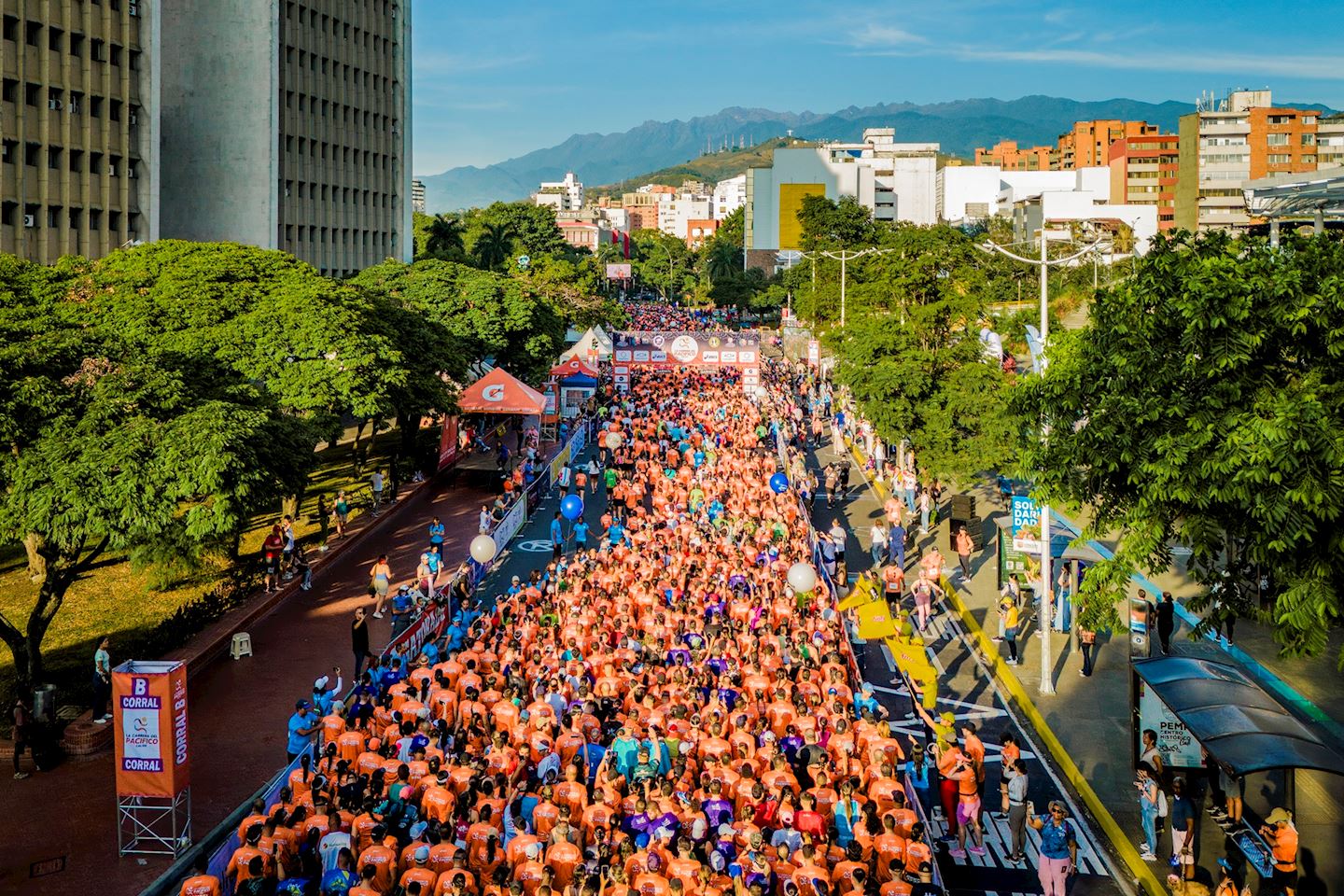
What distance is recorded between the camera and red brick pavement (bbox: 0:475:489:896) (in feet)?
39.7

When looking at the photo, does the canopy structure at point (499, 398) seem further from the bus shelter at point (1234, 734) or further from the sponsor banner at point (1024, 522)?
the bus shelter at point (1234, 734)

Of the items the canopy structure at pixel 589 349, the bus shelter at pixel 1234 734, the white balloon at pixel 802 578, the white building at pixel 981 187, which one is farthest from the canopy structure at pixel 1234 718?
the white building at pixel 981 187

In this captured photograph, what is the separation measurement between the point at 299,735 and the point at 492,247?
102 m

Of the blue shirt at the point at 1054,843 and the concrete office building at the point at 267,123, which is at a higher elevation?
the concrete office building at the point at 267,123

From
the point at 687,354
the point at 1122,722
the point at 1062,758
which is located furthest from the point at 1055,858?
the point at 687,354

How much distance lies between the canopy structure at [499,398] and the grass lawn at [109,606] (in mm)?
5088

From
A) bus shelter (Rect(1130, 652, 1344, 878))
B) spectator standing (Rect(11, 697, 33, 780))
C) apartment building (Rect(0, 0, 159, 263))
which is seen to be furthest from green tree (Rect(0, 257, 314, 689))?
apartment building (Rect(0, 0, 159, 263))

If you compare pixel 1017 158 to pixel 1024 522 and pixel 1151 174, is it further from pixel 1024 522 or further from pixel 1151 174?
pixel 1024 522

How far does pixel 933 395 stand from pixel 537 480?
11688 millimetres

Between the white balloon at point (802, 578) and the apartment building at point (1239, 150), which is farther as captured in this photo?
the apartment building at point (1239, 150)

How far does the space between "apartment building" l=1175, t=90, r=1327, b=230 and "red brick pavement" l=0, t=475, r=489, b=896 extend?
297 ft

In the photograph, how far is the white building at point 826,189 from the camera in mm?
148125

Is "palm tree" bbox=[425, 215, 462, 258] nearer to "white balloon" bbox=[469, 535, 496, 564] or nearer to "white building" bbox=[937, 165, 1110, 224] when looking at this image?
"white building" bbox=[937, 165, 1110, 224]

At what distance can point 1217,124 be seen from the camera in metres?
95.5
